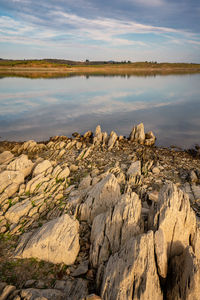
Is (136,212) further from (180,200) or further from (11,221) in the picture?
(11,221)

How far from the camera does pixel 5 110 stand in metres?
36.1

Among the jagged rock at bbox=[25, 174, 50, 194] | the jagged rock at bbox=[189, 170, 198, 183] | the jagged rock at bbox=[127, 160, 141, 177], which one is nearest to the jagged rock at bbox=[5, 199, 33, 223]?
the jagged rock at bbox=[25, 174, 50, 194]

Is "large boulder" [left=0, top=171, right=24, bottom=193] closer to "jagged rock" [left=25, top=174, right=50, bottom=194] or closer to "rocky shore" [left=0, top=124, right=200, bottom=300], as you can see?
"rocky shore" [left=0, top=124, right=200, bottom=300]

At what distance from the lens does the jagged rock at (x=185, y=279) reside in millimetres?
5316

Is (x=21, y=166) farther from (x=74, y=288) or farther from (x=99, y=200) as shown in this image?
(x=74, y=288)

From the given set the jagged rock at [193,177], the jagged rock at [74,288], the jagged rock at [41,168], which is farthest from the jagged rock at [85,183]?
the jagged rock at [193,177]

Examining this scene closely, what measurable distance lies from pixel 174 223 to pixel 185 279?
198cm

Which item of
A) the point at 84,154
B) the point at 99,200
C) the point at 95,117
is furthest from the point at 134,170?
the point at 95,117

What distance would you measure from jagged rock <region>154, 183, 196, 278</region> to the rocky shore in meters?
0.04

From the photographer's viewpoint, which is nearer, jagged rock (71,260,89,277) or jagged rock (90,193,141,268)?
jagged rock (71,260,89,277)

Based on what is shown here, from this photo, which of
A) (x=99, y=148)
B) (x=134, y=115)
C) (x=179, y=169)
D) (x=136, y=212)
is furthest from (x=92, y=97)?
(x=136, y=212)

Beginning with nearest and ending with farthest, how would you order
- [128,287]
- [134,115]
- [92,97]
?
[128,287] < [134,115] < [92,97]

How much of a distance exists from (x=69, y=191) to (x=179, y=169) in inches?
359

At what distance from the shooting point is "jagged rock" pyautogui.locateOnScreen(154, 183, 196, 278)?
23.3 ft
